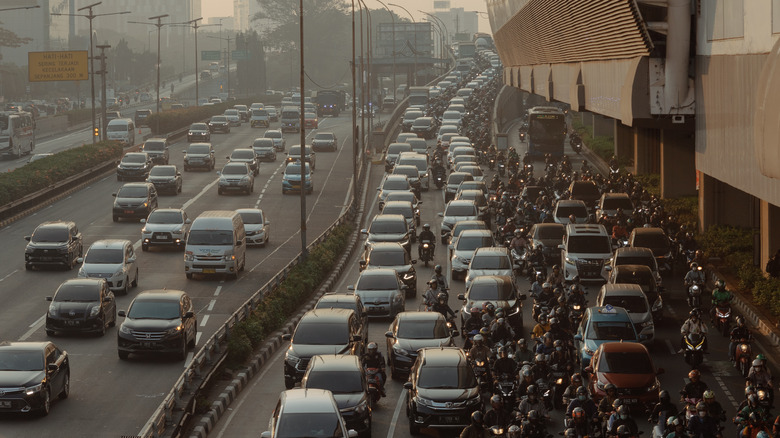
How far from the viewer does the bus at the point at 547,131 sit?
72.0 metres

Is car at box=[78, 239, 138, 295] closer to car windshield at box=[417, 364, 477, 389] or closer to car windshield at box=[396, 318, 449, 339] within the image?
car windshield at box=[396, 318, 449, 339]

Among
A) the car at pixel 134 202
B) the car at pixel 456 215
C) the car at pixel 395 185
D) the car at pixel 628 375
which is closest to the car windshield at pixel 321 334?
the car at pixel 628 375

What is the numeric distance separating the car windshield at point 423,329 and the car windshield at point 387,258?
10210 mm

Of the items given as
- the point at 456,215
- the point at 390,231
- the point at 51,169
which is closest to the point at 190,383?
the point at 390,231

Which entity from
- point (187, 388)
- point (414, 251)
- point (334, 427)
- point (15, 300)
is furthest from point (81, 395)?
point (414, 251)

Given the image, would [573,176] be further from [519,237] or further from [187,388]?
[187,388]

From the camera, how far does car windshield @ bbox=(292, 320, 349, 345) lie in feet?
83.8

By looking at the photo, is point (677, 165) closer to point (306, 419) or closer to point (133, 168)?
point (133, 168)

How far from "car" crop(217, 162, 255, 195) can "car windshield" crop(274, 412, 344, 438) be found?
42591mm

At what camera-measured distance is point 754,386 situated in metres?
21.3

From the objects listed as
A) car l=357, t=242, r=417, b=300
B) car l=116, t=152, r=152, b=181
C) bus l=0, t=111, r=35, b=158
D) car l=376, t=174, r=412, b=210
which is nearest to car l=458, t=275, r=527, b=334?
car l=357, t=242, r=417, b=300

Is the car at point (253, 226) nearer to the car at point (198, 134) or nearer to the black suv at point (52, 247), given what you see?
the black suv at point (52, 247)

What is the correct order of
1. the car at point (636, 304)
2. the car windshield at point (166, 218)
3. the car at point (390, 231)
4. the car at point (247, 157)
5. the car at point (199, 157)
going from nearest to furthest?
the car at point (636, 304) → the car at point (390, 231) → the car windshield at point (166, 218) → the car at point (247, 157) → the car at point (199, 157)

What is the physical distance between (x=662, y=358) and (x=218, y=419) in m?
10.4
